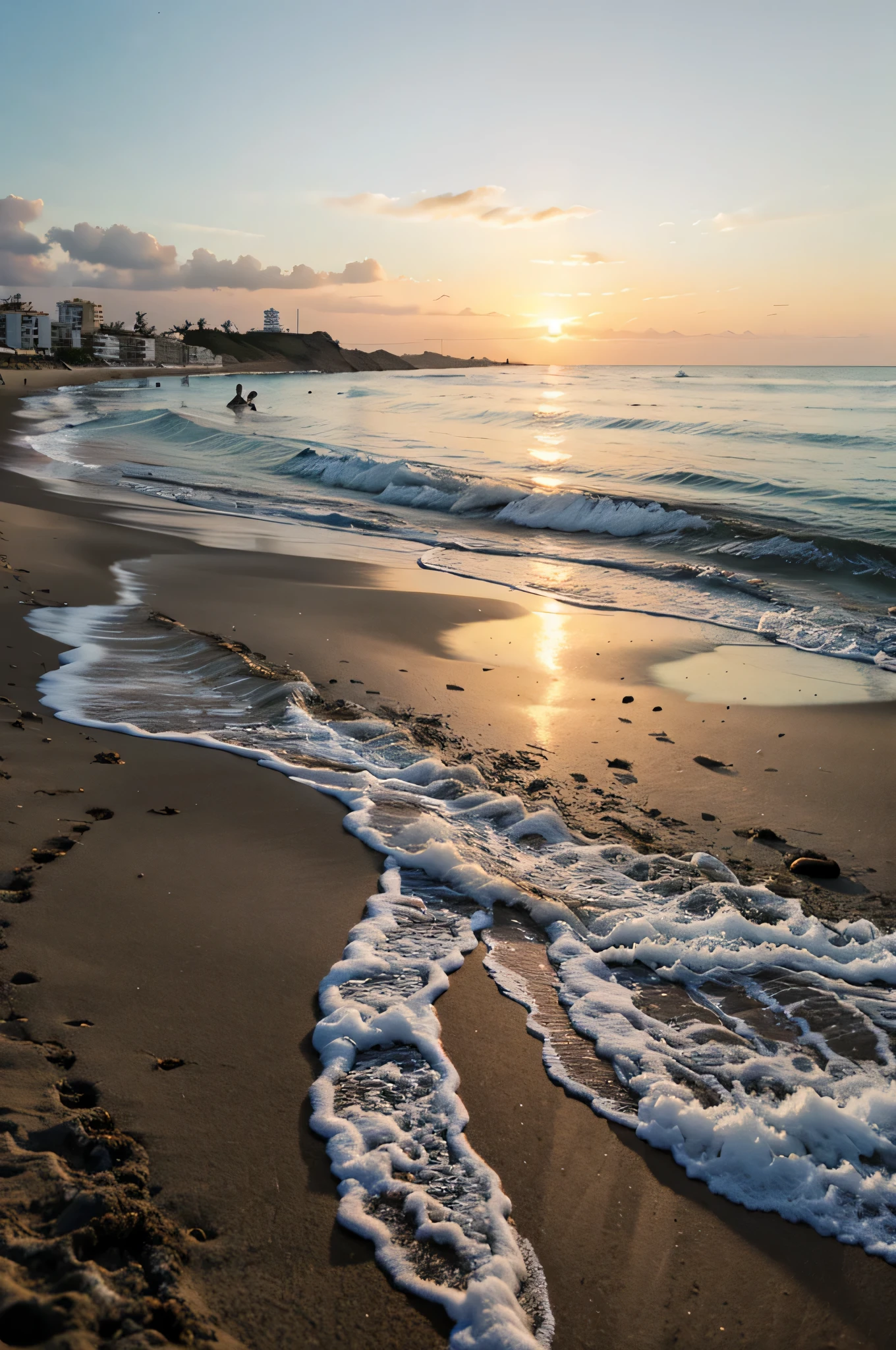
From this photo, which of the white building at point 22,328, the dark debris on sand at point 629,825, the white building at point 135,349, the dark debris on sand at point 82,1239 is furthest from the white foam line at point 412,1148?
the white building at point 135,349

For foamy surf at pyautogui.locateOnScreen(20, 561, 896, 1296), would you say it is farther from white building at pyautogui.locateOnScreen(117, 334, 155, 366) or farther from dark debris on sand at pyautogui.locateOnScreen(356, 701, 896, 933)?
white building at pyautogui.locateOnScreen(117, 334, 155, 366)

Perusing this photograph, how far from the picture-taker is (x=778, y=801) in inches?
199

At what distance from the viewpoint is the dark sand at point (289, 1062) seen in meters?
1.94

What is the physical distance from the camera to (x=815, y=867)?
13.9 feet

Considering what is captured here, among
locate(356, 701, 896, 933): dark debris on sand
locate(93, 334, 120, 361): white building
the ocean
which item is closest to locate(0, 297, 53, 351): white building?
locate(93, 334, 120, 361): white building

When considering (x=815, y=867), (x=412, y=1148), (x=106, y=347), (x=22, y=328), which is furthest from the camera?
(x=106, y=347)

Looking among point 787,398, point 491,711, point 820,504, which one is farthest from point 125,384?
point 491,711

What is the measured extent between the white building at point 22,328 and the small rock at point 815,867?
126m

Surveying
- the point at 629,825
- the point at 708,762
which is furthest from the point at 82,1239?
the point at 708,762

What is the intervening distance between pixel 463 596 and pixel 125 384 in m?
73.2

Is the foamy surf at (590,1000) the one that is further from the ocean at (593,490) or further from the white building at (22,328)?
the white building at (22,328)

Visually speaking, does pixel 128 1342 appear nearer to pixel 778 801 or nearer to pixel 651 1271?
pixel 651 1271

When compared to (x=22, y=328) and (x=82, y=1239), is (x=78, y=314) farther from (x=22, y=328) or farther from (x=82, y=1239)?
(x=82, y=1239)

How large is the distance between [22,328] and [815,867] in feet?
443
